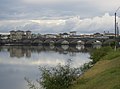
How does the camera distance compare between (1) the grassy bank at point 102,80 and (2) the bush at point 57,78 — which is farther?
(2) the bush at point 57,78

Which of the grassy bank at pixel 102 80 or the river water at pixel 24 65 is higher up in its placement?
the grassy bank at pixel 102 80

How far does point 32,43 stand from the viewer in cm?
17712

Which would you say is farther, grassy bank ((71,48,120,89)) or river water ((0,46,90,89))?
river water ((0,46,90,89))

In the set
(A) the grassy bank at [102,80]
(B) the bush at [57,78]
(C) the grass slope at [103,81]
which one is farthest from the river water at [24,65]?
(B) the bush at [57,78]

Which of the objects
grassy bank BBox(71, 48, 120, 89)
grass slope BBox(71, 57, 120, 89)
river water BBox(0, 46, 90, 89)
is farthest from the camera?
river water BBox(0, 46, 90, 89)

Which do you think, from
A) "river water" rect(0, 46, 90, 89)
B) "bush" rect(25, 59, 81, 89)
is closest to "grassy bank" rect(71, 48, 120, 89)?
"bush" rect(25, 59, 81, 89)

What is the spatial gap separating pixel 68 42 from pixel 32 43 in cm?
2202

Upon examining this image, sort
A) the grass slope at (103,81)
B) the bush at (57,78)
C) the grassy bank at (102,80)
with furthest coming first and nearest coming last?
the bush at (57,78)
the grassy bank at (102,80)
the grass slope at (103,81)

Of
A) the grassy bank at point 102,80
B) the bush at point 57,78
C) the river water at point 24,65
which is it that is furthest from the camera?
the river water at point 24,65

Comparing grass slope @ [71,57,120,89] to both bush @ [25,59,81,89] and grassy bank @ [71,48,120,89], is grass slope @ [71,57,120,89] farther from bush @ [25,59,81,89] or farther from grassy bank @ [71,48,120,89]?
bush @ [25,59,81,89]

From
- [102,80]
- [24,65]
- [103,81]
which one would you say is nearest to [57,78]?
[102,80]

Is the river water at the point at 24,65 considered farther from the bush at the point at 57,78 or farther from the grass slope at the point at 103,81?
the bush at the point at 57,78

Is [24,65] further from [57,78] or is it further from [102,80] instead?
[102,80]

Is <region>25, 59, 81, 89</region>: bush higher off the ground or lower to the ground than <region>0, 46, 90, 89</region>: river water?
higher
